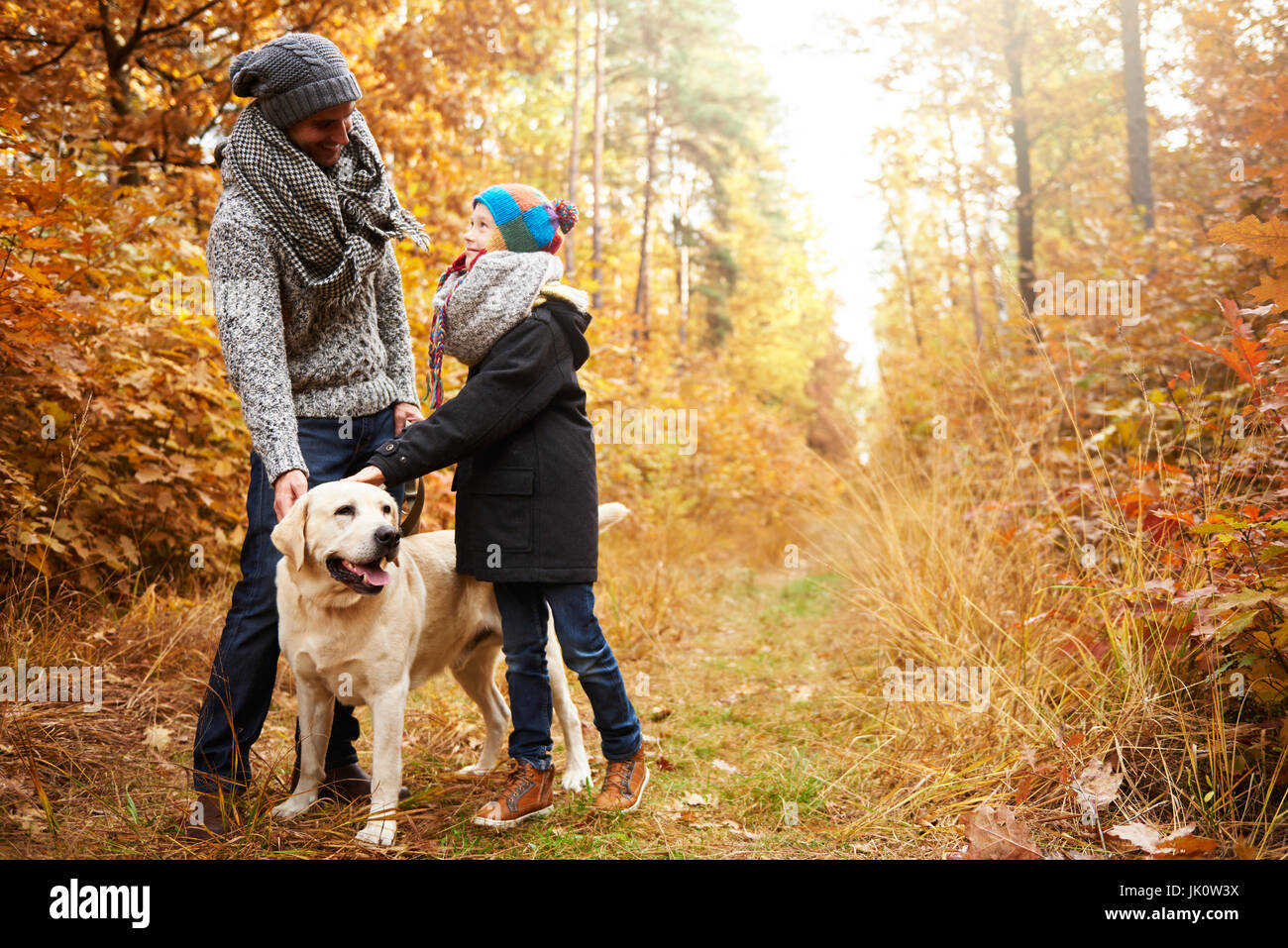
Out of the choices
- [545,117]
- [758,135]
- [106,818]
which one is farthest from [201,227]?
[758,135]

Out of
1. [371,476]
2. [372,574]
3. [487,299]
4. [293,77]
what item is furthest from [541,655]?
[293,77]

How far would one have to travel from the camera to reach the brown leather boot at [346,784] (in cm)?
296

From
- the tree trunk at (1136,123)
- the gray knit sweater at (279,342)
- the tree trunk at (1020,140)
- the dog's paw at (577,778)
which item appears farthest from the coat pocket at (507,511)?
the tree trunk at (1020,140)

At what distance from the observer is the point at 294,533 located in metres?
2.52

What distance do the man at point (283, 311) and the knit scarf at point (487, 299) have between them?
0.27m

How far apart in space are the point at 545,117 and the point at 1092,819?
18.5m

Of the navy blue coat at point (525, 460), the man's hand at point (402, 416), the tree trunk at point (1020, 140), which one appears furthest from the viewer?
the tree trunk at point (1020, 140)

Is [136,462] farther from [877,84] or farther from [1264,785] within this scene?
[877,84]

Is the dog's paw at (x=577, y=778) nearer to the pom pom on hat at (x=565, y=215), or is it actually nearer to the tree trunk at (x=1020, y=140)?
the pom pom on hat at (x=565, y=215)

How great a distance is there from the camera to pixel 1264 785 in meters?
2.59

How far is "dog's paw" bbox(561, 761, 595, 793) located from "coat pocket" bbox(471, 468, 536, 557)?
3.28 ft

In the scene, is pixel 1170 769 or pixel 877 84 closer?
pixel 1170 769

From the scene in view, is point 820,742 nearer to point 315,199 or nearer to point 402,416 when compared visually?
point 402,416
